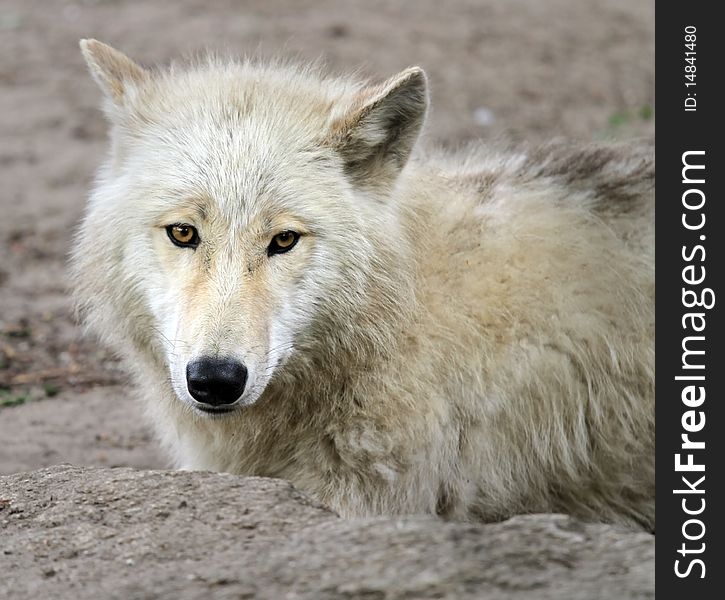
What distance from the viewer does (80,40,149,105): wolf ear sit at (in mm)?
4774

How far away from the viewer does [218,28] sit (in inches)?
489

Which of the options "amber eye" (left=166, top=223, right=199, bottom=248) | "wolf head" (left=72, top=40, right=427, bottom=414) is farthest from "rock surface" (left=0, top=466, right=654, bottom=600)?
"amber eye" (left=166, top=223, right=199, bottom=248)

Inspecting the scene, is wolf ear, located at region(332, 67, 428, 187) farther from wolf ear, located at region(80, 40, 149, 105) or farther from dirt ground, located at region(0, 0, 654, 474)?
dirt ground, located at region(0, 0, 654, 474)

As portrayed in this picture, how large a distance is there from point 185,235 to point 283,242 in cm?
39

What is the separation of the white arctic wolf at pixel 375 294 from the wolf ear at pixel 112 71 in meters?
0.01

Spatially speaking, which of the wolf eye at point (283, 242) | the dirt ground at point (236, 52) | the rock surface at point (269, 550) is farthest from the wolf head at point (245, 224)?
the dirt ground at point (236, 52)

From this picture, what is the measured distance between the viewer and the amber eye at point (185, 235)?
432 centimetres

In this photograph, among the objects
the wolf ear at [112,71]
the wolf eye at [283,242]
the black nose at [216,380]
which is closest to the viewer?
the black nose at [216,380]

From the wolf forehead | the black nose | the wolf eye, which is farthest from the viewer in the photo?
the wolf forehead

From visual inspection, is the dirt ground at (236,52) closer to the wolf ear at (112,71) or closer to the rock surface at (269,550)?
the wolf ear at (112,71)

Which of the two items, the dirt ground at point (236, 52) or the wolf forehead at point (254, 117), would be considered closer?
the wolf forehead at point (254, 117)

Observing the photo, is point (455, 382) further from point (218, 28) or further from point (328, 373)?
point (218, 28)

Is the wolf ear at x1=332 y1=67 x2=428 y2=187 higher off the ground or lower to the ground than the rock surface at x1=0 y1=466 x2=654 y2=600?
higher
